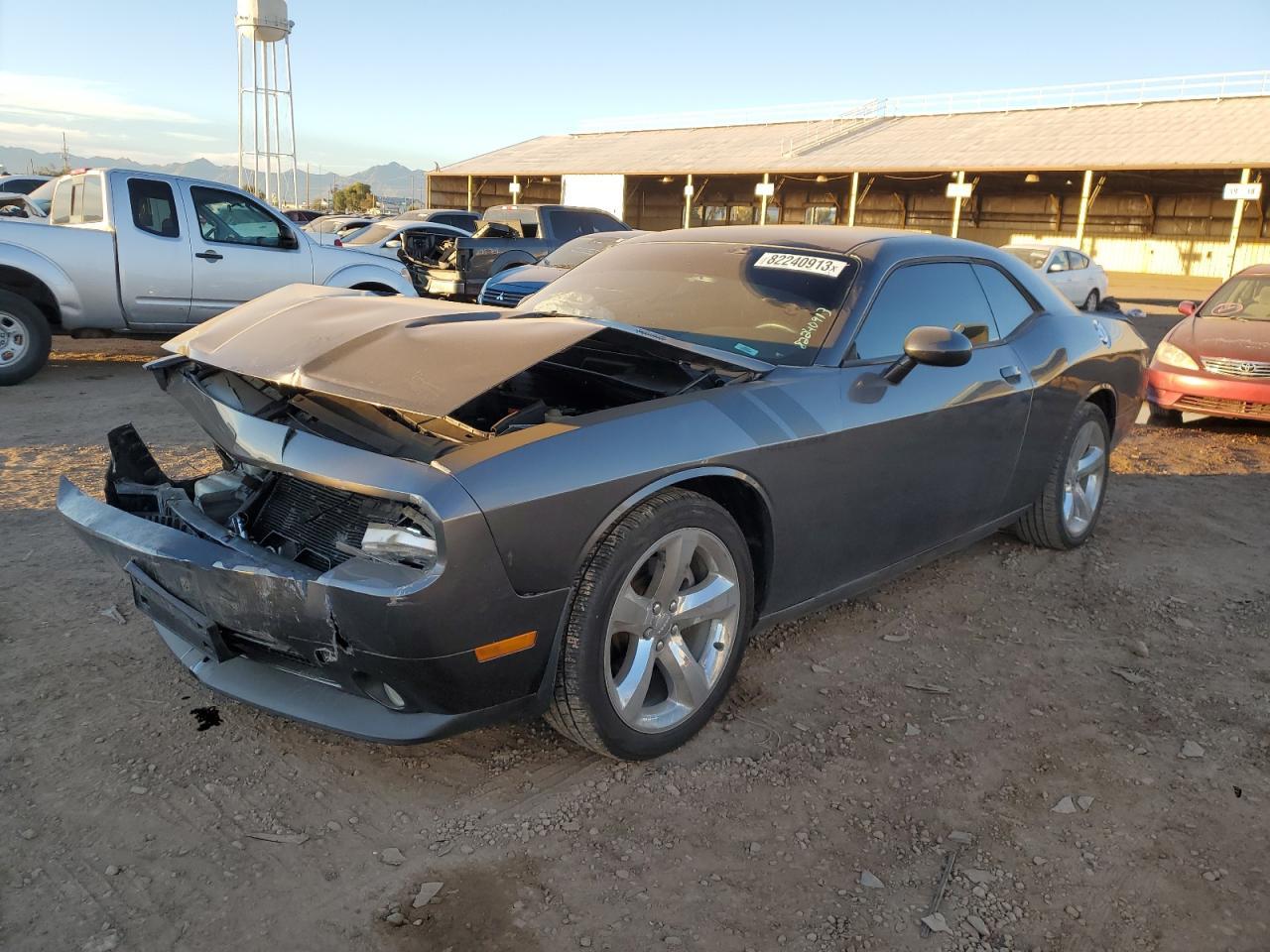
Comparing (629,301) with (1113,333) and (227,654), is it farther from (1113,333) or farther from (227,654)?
(1113,333)

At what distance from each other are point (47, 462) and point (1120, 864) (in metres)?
5.80

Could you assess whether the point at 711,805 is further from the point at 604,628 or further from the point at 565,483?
the point at 565,483

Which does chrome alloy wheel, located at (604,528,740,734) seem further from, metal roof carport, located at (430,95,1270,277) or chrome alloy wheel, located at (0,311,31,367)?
metal roof carport, located at (430,95,1270,277)

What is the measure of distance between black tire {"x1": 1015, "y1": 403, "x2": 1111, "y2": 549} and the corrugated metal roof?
2762 cm

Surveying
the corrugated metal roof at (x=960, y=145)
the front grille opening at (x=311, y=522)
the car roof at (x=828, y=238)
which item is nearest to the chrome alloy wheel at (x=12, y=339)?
the car roof at (x=828, y=238)

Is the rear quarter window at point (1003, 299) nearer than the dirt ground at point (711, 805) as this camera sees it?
No

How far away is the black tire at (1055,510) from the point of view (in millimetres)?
4648

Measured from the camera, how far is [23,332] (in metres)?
7.89

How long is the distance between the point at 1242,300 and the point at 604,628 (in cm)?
874

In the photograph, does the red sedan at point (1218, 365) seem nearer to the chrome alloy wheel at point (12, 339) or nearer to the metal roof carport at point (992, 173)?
the chrome alloy wheel at point (12, 339)

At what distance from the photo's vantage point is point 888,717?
3.19m

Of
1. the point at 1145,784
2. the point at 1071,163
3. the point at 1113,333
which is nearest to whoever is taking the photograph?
the point at 1145,784

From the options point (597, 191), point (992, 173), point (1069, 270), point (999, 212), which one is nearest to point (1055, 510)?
point (1069, 270)

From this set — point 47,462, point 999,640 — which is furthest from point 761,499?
point 47,462
